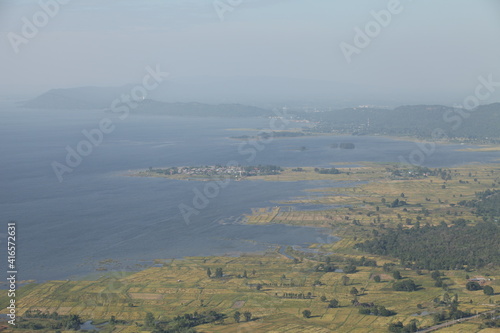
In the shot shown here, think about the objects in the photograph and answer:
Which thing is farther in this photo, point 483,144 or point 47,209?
point 483,144

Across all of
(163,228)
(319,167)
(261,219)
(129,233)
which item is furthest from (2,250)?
(319,167)

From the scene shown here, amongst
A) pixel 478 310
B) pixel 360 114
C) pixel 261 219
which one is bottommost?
pixel 478 310

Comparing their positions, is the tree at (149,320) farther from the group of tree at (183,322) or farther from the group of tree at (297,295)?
the group of tree at (297,295)

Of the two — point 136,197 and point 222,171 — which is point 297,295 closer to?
point 136,197

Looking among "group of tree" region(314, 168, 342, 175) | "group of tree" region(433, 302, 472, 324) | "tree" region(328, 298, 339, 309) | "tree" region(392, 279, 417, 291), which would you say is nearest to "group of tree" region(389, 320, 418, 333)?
"group of tree" region(433, 302, 472, 324)

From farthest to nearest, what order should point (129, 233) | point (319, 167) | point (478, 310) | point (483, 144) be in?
1. point (483, 144)
2. point (319, 167)
3. point (129, 233)
4. point (478, 310)

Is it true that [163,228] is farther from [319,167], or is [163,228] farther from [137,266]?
[319,167]

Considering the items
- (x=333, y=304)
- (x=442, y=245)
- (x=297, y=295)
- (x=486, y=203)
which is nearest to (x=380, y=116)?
(x=486, y=203)
